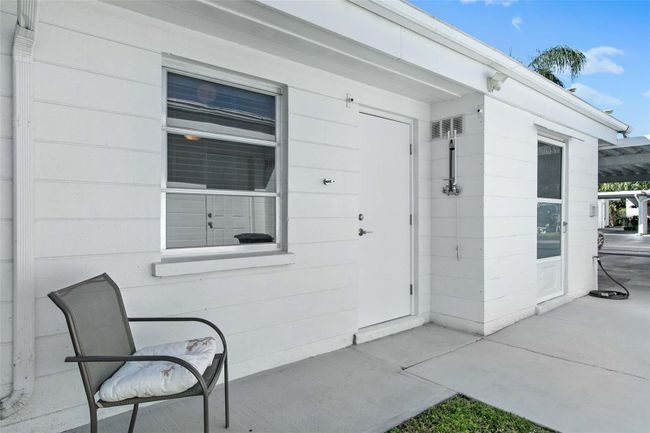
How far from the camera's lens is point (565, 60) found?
10.7 meters

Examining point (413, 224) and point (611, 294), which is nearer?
point (413, 224)

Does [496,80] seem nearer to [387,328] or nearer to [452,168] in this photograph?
[452,168]

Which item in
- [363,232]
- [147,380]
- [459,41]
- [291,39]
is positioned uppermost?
[459,41]

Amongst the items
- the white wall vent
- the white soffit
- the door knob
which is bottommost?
the door knob

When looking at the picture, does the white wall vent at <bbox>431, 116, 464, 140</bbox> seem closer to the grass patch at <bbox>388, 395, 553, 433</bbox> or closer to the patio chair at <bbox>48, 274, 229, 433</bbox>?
the grass patch at <bbox>388, 395, 553, 433</bbox>

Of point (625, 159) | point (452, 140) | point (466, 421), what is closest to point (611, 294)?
point (625, 159)

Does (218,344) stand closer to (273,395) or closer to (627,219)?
(273,395)

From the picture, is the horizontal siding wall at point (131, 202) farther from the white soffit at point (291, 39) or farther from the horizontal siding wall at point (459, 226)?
the horizontal siding wall at point (459, 226)

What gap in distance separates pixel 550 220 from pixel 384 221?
2686 mm

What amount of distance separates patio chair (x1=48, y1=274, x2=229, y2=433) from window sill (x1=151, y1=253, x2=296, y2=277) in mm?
388

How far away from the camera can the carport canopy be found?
6.63 m

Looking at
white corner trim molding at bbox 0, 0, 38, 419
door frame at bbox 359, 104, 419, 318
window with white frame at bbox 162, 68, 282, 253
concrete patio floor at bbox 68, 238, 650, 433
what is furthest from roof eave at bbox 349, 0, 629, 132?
concrete patio floor at bbox 68, 238, 650, 433

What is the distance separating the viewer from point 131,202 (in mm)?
2457

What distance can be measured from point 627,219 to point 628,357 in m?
34.5
